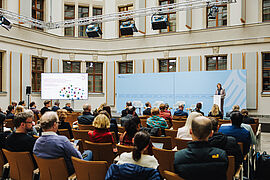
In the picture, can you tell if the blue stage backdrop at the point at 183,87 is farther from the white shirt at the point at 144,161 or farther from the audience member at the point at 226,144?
the white shirt at the point at 144,161

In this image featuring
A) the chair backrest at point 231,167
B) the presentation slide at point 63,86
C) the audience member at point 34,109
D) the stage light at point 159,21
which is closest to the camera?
the chair backrest at point 231,167

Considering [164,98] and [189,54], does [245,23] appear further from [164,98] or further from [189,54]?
[164,98]

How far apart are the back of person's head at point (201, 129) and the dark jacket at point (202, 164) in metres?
0.09

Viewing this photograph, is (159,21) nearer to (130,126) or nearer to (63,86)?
(63,86)

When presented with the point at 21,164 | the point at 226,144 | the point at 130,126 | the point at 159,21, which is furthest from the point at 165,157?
the point at 159,21

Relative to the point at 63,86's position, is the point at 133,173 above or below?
below

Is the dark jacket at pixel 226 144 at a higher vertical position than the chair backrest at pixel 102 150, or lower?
higher

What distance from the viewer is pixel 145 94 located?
13.4m

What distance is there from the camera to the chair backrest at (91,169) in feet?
7.73

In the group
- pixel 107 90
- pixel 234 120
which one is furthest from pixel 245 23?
pixel 234 120

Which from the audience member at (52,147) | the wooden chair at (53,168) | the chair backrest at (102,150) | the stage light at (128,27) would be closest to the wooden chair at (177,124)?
the chair backrest at (102,150)

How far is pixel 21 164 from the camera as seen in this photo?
283 cm

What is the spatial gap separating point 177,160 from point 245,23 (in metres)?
11.5

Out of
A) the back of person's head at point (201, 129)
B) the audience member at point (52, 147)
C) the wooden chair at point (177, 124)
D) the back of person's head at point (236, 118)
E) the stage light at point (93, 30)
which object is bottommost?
the wooden chair at point (177, 124)
